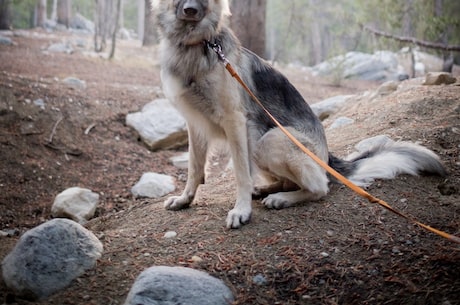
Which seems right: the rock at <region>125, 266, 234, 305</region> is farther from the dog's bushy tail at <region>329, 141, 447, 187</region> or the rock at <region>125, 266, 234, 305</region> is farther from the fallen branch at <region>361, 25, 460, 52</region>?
the fallen branch at <region>361, 25, 460, 52</region>

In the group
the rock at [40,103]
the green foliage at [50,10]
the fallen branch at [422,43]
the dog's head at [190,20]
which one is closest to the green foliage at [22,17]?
the green foliage at [50,10]

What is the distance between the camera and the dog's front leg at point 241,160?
10.7ft

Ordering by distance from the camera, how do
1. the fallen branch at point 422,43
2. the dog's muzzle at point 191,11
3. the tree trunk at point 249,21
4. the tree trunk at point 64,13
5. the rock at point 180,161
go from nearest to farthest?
the dog's muzzle at point 191,11, the rock at point 180,161, the tree trunk at point 249,21, the fallen branch at point 422,43, the tree trunk at point 64,13

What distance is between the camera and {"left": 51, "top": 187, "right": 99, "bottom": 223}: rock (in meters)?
4.46

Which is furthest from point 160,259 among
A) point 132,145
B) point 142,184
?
point 132,145

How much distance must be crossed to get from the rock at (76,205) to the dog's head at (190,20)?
7.41 feet

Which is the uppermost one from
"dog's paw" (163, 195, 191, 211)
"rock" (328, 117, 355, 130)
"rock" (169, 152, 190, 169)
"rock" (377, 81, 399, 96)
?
"rock" (377, 81, 399, 96)

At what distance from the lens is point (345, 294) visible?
7.86 ft

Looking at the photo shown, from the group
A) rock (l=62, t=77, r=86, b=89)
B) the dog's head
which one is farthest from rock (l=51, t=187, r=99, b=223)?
rock (l=62, t=77, r=86, b=89)

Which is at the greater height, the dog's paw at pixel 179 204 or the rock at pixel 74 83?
the rock at pixel 74 83

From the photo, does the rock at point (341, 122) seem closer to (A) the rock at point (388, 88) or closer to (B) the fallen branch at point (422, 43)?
(A) the rock at point (388, 88)

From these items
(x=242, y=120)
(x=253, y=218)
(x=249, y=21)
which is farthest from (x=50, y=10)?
(x=253, y=218)

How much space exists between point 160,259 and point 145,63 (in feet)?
35.2

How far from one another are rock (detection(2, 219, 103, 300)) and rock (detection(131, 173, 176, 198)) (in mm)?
2412
